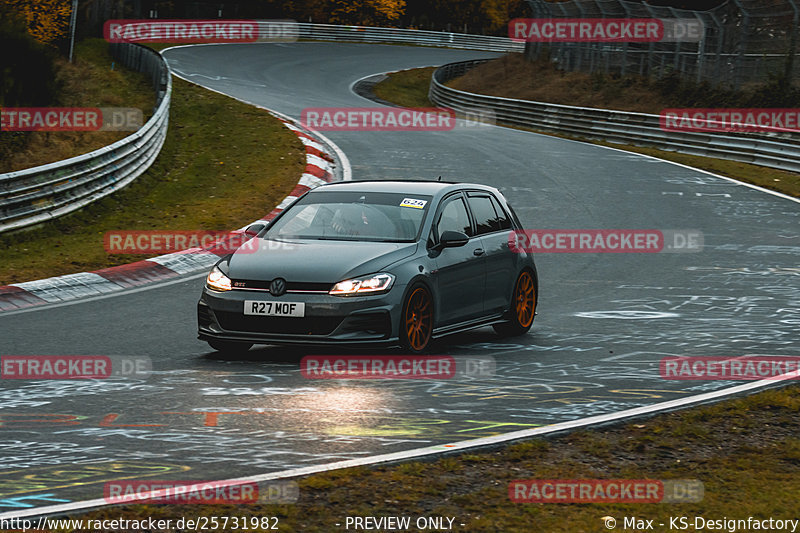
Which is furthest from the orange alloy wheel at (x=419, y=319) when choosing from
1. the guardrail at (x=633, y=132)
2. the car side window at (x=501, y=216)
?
the guardrail at (x=633, y=132)

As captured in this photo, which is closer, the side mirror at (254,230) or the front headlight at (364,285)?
the front headlight at (364,285)

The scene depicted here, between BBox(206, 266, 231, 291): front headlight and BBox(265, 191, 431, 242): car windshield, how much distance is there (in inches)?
34.5

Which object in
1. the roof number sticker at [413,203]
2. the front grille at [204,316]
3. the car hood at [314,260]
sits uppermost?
the roof number sticker at [413,203]

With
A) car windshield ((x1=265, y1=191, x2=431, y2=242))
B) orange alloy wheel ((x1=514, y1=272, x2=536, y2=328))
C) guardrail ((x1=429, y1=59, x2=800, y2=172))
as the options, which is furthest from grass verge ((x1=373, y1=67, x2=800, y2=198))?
car windshield ((x1=265, y1=191, x2=431, y2=242))

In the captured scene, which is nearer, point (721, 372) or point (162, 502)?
point (162, 502)

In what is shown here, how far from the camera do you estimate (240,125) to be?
29188 millimetres

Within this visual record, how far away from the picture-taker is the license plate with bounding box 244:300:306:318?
30.8 ft

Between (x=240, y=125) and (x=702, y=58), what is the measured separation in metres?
16.2

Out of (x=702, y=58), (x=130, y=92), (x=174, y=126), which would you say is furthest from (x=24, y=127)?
(x=702, y=58)

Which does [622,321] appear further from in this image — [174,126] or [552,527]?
[174,126]

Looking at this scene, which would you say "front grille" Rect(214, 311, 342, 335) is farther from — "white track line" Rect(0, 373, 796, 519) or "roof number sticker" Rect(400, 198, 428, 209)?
"white track line" Rect(0, 373, 796, 519)

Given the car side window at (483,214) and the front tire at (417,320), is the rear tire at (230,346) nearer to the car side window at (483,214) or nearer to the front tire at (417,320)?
the front tire at (417,320)

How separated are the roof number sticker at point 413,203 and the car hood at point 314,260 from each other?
0.63m

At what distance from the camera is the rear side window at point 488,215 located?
450 inches
